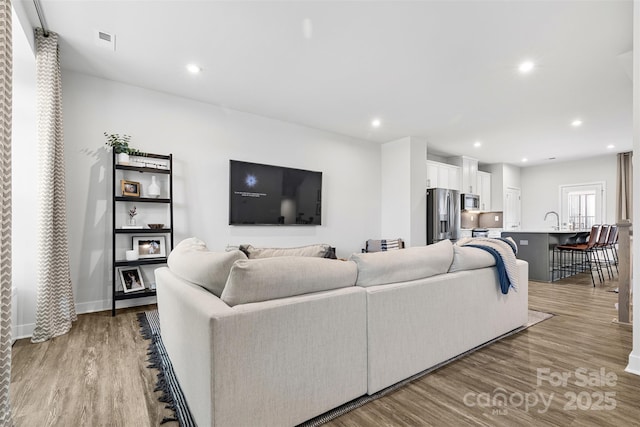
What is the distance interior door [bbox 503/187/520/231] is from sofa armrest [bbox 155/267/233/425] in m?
8.60

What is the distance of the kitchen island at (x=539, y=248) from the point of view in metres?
5.26

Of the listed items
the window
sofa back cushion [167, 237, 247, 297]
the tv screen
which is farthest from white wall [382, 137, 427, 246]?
the window

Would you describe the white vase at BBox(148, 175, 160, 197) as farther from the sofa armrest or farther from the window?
the window

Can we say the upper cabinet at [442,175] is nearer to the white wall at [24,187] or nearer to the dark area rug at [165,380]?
the dark area rug at [165,380]

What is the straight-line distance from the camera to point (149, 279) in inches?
147

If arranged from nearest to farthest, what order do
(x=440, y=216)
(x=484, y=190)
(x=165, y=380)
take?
1. (x=165, y=380)
2. (x=440, y=216)
3. (x=484, y=190)

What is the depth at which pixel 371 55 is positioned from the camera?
2.96 m

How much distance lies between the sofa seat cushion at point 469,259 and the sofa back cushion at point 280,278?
980 millimetres

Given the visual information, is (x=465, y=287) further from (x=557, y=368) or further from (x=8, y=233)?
(x=8, y=233)

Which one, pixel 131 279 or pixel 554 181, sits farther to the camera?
pixel 554 181

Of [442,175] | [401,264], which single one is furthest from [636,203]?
[442,175]

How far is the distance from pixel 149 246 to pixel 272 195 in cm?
181

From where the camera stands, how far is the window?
24.8ft

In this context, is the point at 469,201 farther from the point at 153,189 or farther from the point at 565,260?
the point at 153,189
